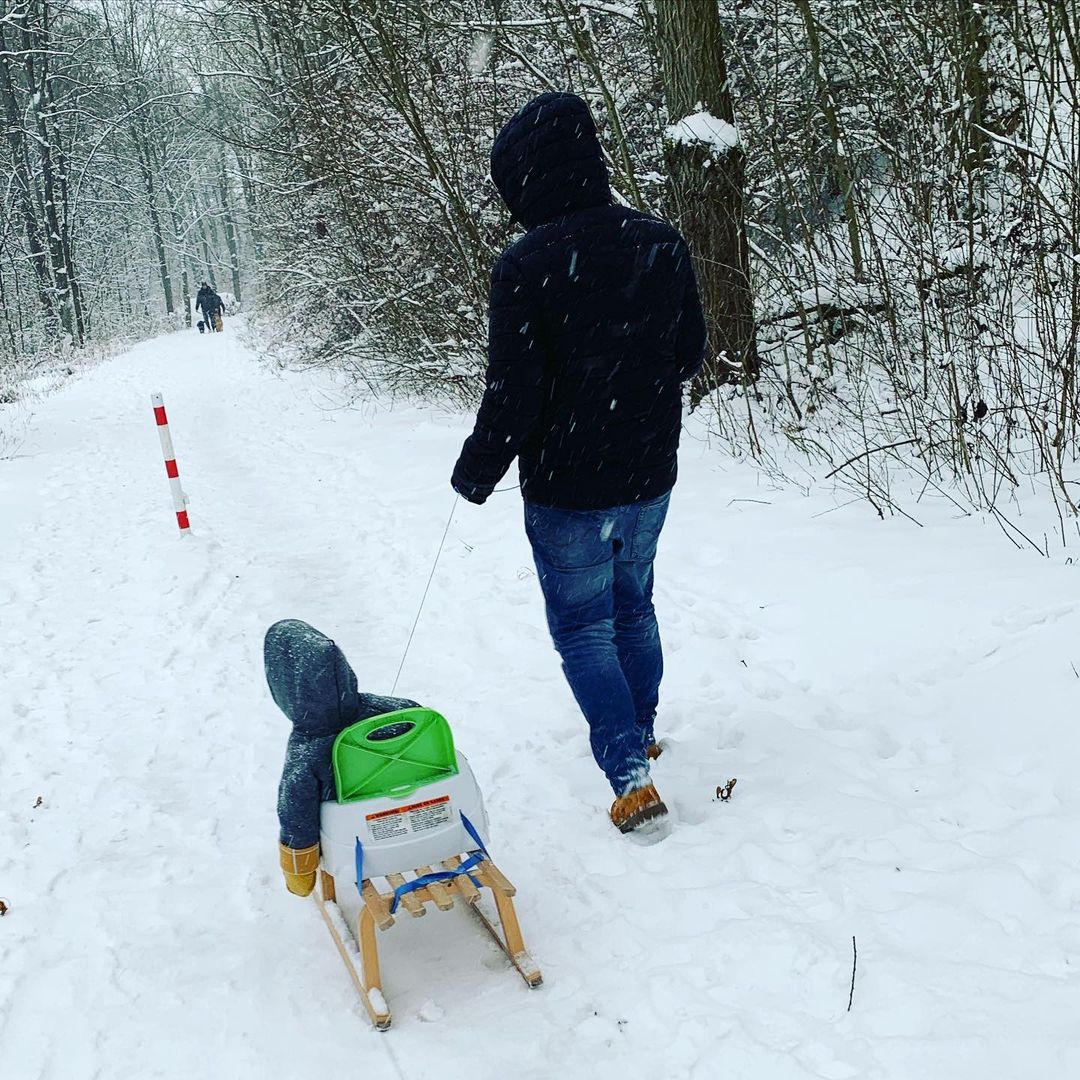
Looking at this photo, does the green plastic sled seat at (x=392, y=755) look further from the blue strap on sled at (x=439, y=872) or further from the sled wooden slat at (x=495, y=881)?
the sled wooden slat at (x=495, y=881)

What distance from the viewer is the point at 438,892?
107 inches

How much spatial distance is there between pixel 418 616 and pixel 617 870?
291cm

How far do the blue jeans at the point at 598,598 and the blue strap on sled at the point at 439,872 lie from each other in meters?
0.67

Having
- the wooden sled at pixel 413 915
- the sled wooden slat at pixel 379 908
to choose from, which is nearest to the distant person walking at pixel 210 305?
the wooden sled at pixel 413 915

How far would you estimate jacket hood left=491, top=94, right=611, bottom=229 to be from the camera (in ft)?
9.75

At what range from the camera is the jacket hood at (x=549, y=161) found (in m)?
2.97

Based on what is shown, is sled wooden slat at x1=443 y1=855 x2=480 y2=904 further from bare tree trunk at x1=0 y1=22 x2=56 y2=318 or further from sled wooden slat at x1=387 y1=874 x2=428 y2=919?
bare tree trunk at x1=0 y1=22 x2=56 y2=318

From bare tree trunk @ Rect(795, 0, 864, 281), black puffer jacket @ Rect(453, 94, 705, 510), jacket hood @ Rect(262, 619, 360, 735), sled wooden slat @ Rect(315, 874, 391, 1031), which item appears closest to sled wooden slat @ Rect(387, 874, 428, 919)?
sled wooden slat @ Rect(315, 874, 391, 1031)

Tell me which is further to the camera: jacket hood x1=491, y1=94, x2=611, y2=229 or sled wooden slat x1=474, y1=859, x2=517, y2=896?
jacket hood x1=491, y1=94, x2=611, y2=229

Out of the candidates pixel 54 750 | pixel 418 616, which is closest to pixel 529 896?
pixel 54 750

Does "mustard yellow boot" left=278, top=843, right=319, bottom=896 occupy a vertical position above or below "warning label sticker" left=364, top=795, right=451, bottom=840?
below

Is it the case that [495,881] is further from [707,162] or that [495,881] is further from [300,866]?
[707,162]

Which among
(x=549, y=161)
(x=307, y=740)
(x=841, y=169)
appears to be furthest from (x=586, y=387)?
(x=841, y=169)

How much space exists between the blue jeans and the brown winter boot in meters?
0.03
